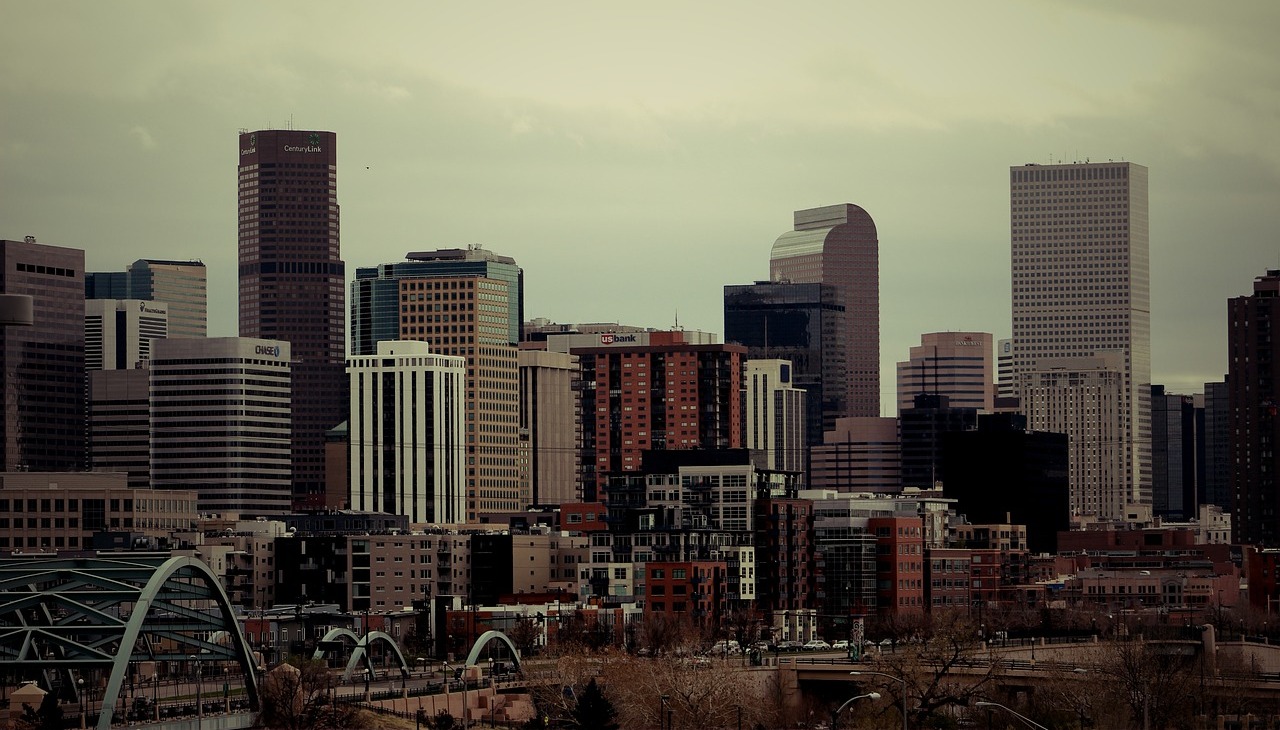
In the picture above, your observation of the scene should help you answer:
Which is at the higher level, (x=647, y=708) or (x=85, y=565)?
(x=85, y=565)

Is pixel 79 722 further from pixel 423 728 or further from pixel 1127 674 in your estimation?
pixel 1127 674

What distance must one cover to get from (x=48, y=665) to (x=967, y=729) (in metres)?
72.8

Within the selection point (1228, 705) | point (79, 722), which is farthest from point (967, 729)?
point (79, 722)

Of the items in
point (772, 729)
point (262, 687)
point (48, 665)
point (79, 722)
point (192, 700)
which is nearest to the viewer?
point (48, 665)

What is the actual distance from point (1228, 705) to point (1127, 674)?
8.20 m

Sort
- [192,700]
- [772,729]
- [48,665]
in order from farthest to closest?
[772,729]
[192,700]
[48,665]

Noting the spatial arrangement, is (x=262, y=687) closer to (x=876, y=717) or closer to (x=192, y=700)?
(x=192, y=700)

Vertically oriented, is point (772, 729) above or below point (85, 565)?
below

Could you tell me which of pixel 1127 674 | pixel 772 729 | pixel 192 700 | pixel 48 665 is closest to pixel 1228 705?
pixel 1127 674

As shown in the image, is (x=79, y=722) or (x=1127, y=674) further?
(x=1127, y=674)

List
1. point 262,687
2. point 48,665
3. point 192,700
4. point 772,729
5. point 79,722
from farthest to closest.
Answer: point 772,729, point 192,700, point 262,687, point 79,722, point 48,665

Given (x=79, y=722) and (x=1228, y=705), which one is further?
(x=1228, y=705)

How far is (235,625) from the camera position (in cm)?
16212

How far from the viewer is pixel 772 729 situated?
627ft
